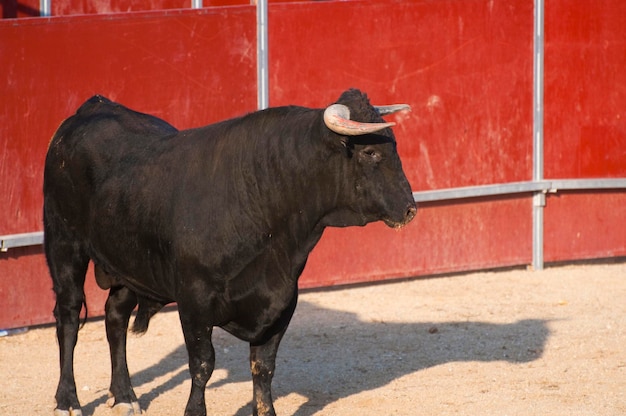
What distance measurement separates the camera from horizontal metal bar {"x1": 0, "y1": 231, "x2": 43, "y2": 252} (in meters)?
8.72

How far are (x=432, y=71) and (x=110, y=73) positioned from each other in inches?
118

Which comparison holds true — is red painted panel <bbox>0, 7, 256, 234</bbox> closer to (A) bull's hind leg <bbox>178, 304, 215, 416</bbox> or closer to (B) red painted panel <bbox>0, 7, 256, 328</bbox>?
(B) red painted panel <bbox>0, 7, 256, 328</bbox>

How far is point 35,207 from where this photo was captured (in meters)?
8.93

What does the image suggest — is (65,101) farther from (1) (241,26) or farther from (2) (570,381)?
(2) (570,381)

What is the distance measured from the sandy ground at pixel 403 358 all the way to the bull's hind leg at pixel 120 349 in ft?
0.48

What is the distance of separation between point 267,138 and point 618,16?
614 centimetres

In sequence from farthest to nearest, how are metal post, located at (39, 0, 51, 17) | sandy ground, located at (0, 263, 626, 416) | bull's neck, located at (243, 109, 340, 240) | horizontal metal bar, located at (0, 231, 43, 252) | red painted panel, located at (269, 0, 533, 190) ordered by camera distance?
metal post, located at (39, 0, 51, 17)
red painted panel, located at (269, 0, 533, 190)
horizontal metal bar, located at (0, 231, 43, 252)
sandy ground, located at (0, 263, 626, 416)
bull's neck, located at (243, 109, 340, 240)

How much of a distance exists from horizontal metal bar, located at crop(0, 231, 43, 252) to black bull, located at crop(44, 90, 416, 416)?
217 centimetres

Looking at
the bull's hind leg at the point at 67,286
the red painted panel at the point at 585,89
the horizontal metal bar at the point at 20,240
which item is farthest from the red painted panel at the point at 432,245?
the bull's hind leg at the point at 67,286

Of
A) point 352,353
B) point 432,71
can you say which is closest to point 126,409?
point 352,353

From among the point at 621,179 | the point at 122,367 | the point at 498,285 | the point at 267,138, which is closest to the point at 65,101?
the point at 122,367

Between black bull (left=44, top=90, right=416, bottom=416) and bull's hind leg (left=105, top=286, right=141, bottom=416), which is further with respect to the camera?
bull's hind leg (left=105, top=286, right=141, bottom=416)

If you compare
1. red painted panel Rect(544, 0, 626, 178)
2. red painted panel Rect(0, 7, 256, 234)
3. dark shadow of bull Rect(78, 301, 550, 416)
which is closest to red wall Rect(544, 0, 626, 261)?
red painted panel Rect(544, 0, 626, 178)

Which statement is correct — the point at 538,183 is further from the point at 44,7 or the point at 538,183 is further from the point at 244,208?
the point at 244,208
